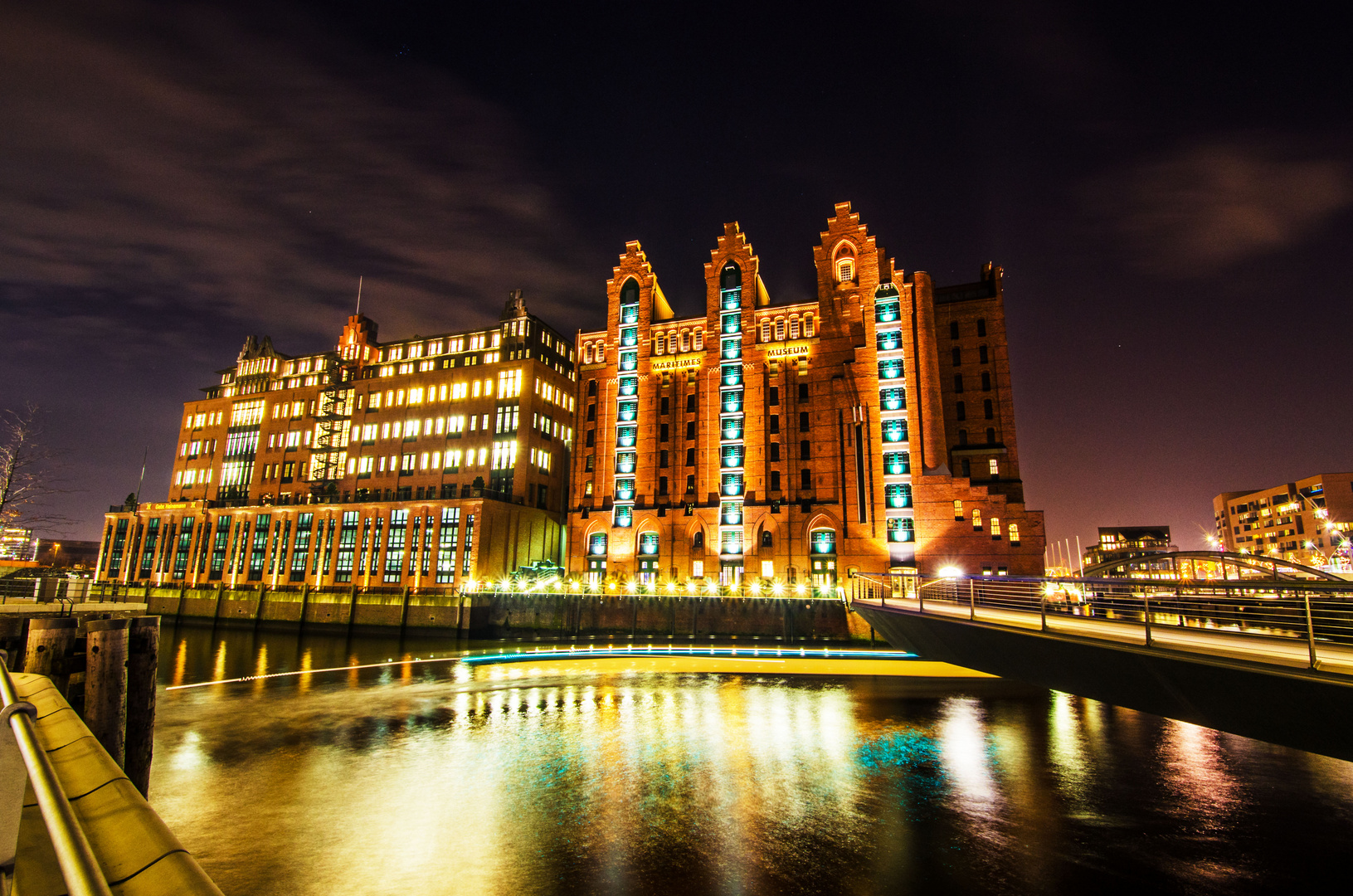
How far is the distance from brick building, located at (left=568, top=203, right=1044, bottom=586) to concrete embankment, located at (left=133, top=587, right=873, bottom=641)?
8610 mm

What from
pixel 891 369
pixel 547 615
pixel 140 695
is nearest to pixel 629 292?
pixel 891 369

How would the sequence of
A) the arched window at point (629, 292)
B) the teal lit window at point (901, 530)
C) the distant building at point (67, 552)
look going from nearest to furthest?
the teal lit window at point (901, 530)
the arched window at point (629, 292)
the distant building at point (67, 552)

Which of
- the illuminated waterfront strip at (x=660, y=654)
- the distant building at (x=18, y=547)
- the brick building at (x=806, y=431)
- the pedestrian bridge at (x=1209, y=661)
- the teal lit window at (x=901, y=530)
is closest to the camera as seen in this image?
the pedestrian bridge at (x=1209, y=661)

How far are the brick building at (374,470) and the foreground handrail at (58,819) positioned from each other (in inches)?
2963

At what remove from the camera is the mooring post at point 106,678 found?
39.2 ft

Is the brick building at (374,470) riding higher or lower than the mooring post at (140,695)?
higher

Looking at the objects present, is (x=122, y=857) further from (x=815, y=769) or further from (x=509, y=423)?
(x=509, y=423)

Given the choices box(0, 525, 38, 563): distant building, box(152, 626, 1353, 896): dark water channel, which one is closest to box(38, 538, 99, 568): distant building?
box(0, 525, 38, 563): distant building

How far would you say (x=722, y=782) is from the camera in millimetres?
20781

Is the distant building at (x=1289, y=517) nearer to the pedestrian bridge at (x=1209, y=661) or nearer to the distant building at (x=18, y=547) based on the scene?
the pedestrian bridge at (x=1209, y=661)

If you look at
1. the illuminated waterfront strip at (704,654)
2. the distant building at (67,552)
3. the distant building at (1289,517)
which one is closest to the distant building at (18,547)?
the distant building at (67,552)

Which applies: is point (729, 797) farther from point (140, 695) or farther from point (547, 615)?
point (547, 615)

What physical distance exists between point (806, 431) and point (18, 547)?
142192mm

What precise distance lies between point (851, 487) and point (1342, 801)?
48859mm
